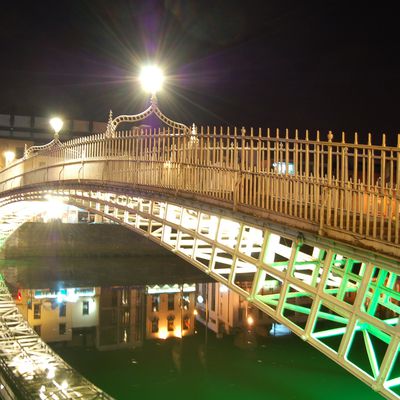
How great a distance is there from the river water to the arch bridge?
91.0 inches

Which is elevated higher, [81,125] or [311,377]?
[81,125]

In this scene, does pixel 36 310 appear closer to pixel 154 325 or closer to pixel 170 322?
pixel 154 325

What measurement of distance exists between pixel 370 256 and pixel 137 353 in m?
11.3

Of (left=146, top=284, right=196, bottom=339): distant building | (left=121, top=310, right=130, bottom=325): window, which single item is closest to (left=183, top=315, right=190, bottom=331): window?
(left=146, top=284, right=196, bottom=339): distant building

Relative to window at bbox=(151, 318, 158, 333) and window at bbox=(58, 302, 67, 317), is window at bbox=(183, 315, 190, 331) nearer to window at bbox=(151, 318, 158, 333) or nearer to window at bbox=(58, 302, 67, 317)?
A: window at bbox=(151, 318, 158, 333)

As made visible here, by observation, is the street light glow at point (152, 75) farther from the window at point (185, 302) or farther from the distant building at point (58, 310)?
the window at point (185, 302)

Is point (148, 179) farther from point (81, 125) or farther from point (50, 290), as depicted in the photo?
point (81, 125)

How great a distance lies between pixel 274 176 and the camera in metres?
8.52

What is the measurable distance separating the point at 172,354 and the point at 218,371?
225 centimetres

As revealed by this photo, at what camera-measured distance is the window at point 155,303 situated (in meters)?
23.7

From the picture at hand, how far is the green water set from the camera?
492 inches

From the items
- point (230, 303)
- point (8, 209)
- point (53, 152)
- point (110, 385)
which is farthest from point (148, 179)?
point (8, 209)

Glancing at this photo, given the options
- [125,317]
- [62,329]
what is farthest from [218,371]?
[125,317]

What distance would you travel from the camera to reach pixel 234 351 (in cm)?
1630
